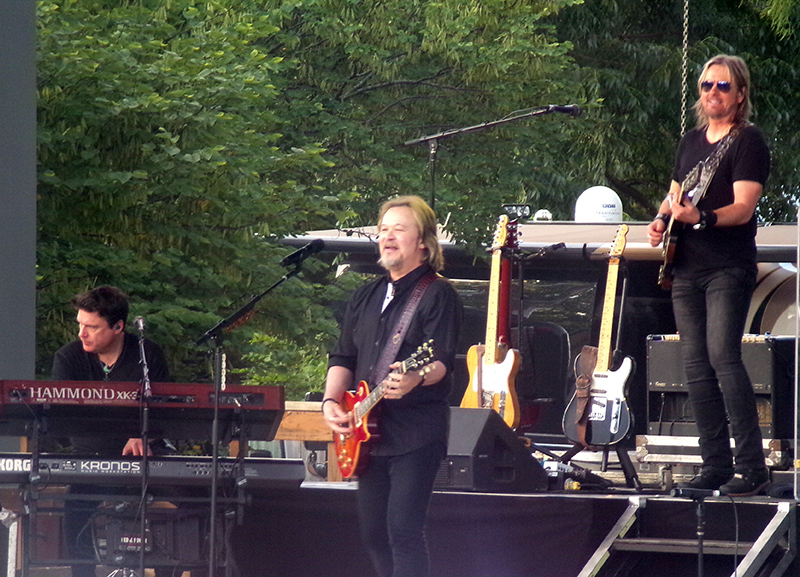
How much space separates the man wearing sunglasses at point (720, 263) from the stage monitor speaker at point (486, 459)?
3.19ft

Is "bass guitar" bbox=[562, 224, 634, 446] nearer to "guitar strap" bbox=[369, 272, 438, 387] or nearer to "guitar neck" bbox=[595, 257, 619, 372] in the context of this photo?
"guitar neck" bbox=[595, 257, 619, 372]

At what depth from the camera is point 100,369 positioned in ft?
19.6

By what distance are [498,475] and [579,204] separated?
20.4 ft

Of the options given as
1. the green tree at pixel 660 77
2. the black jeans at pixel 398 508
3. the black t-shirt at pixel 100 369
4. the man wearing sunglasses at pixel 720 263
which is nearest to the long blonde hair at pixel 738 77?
the man wearing sunglasses at pixel 720 263

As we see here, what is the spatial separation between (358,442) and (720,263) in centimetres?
171

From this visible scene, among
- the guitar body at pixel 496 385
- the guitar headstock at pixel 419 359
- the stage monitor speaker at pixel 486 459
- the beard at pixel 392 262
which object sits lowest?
the stage monitor speaker at pixel 486 459

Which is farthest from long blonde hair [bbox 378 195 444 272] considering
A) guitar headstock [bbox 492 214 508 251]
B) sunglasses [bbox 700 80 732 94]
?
guitar headstock [bbox 492 214 508 251]

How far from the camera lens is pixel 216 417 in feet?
16.4

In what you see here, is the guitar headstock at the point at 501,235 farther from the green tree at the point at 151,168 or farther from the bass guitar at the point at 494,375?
the green tree at the point at 151,168

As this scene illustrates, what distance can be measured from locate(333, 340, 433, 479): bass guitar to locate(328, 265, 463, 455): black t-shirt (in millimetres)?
33

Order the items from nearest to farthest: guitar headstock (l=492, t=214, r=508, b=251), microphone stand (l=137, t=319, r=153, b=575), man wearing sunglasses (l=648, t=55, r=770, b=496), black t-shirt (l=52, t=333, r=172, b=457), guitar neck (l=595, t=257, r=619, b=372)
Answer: microphone stand (l=137, t=319, r=153, b=575) → man wearing sunglasses (l=648, t=55, r=770, b=496) → black t-shirt (l=52, t=333, r=172, b=457) → guitar neck (l=595, t=257, r=619, b=372) → guitar headstock (l=492, t=214, r=508, b=251)

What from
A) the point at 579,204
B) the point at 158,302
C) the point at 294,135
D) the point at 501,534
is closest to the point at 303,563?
the point at 501,534

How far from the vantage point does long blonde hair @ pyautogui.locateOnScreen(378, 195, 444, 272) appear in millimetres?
4770

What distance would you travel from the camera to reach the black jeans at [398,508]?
14.8 ft
